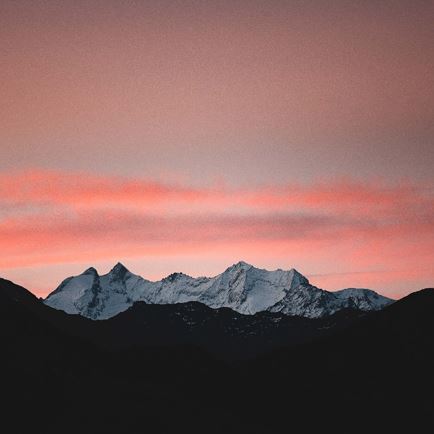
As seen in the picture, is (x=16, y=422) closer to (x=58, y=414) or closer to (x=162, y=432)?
(x=58, y=414)

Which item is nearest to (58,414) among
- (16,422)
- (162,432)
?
(16,422)

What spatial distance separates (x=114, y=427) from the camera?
19462 cm

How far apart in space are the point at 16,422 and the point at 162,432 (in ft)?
111

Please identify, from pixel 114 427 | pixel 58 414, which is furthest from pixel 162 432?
pixel 58 414

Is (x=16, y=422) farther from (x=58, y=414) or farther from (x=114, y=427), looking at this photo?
(x=114, y=427)

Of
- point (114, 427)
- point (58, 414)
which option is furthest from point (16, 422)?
point (114, 427)

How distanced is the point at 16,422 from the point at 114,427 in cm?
2276

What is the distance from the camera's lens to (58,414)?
200 metres

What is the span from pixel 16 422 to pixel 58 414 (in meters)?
9.90

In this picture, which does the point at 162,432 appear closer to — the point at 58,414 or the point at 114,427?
the point at 114,427

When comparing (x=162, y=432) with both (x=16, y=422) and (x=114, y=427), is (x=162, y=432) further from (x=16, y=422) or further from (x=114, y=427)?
(x=16, y=422)

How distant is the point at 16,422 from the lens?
195375 millimetres
